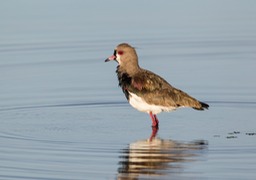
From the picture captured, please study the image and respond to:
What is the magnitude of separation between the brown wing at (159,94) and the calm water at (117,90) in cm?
35

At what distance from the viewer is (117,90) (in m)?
20.7

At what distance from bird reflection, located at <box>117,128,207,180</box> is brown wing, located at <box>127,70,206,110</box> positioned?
997 millimetres

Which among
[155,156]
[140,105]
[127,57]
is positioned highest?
[127,57]

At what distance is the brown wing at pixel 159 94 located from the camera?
17984 millimetres

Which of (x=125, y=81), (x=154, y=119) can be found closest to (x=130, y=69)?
(x=125, y=81)

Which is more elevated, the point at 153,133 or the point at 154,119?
the point at 154,119

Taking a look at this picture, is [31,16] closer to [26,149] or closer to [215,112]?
[215,112]

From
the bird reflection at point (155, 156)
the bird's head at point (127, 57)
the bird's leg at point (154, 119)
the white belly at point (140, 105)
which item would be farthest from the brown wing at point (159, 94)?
the bird reflection at point (155, 156)

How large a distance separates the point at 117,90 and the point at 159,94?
2678mm

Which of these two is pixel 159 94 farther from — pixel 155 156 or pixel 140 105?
pixel 155 156

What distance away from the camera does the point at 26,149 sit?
16.2 metres

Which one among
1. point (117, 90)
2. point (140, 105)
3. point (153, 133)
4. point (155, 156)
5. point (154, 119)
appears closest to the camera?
point (155, 156)

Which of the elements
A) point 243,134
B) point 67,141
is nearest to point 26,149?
point 67,141

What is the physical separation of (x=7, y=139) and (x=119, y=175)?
2778mm
